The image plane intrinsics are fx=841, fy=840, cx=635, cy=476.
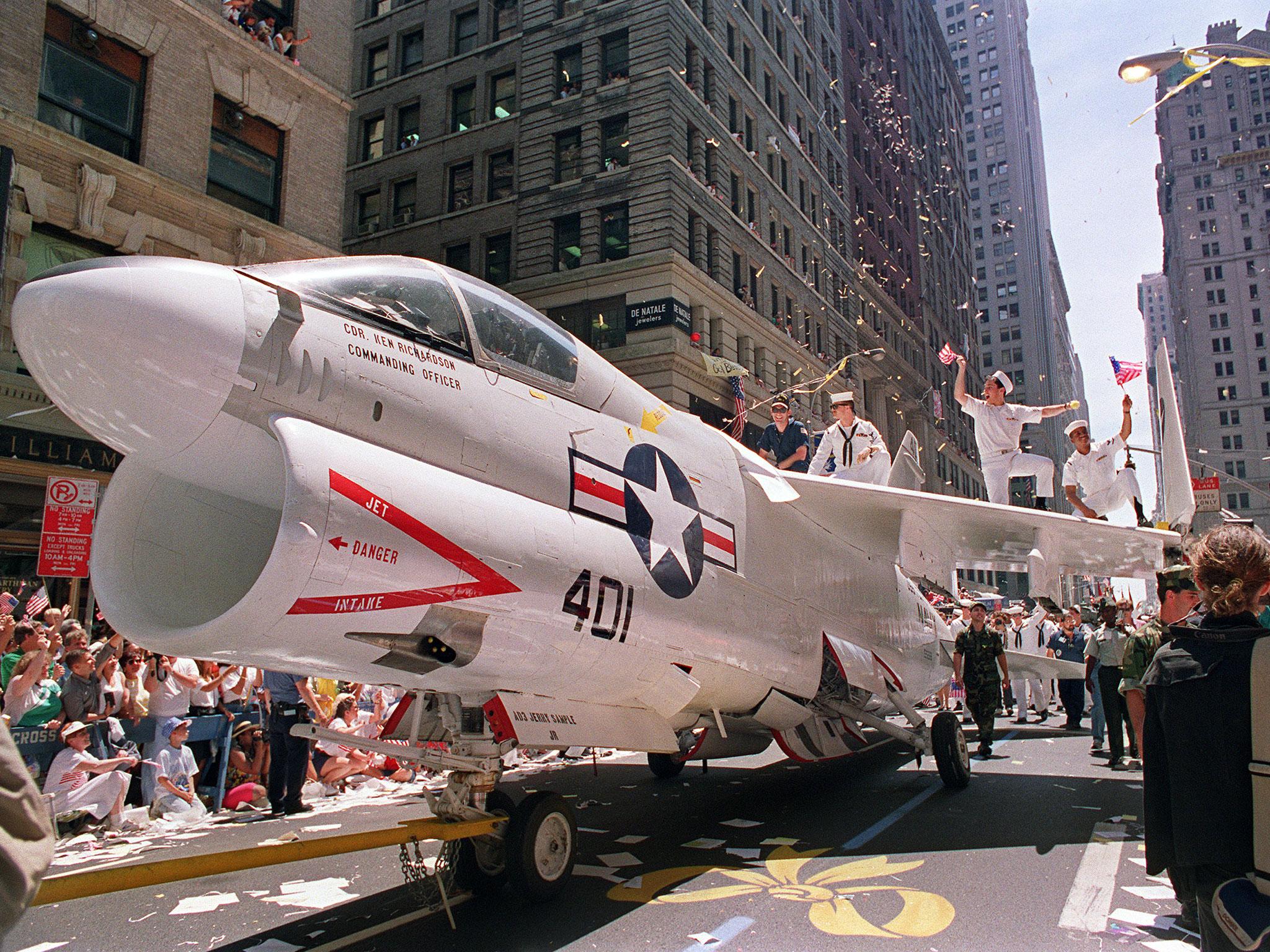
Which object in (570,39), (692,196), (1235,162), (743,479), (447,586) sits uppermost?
(1235,162)

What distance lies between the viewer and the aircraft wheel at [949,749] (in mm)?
9258

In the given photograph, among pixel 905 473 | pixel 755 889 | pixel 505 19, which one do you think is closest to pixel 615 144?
pixel 505 19

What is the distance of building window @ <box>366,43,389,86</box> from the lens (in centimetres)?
3831

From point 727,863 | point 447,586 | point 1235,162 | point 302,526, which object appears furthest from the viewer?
point 1235,162

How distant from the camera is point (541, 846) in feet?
17.5

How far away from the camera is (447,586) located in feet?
13.9

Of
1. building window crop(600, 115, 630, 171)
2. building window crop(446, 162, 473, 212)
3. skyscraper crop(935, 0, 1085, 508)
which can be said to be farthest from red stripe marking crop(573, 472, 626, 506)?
skyscraper crop(935, 0, 1085, 508)

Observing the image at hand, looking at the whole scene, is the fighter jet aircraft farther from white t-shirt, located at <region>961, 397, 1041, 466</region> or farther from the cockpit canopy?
white t-shirt, located at <region>961, 397, 1041, 466</region>

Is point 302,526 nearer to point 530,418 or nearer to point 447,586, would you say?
point 447,586

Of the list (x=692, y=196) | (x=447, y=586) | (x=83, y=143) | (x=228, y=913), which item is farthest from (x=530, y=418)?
(x=692, y=196)

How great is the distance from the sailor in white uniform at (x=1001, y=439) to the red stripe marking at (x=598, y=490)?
19.3ft

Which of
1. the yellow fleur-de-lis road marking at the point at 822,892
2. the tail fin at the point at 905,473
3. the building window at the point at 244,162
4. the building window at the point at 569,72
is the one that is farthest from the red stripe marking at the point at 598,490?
the building window at the point at 569,72

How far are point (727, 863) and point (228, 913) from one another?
3.42 metres

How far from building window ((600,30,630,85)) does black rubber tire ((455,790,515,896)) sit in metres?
32.0
